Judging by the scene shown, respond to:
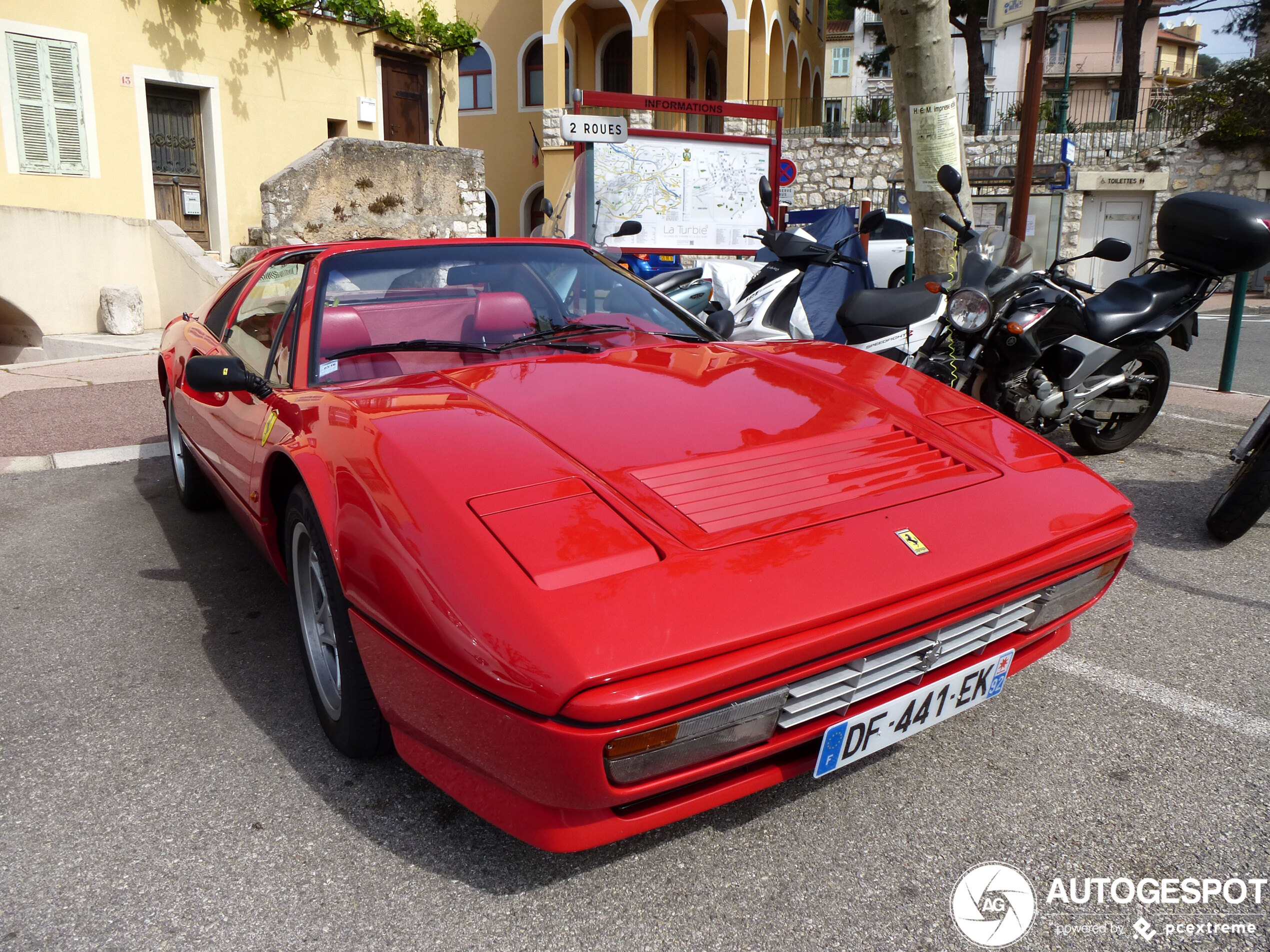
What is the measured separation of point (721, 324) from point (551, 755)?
2097mm

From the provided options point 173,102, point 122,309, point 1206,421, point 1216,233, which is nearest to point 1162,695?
Answer: point 1216,233

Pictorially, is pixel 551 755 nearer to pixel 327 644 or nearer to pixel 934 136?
pixel 327 644

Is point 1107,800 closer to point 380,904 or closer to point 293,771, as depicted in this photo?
point 380,904

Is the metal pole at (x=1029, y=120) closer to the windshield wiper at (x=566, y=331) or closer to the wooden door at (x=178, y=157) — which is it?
the windshield wiper at (x=566, y=331)

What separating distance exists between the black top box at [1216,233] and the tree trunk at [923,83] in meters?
1.92

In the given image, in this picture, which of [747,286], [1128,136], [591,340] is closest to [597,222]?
[747,286]

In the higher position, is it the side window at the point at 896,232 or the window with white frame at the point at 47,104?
the window with white frame at the point at 47,104

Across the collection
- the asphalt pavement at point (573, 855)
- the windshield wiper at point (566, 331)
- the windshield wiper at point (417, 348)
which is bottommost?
the asphalt pavement at point (573, 855)

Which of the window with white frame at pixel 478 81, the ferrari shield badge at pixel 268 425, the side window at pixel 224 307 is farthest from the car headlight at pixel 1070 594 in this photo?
the window with white frame at pixel 478 81

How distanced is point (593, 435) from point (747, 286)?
3925mm

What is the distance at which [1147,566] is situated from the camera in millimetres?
3393

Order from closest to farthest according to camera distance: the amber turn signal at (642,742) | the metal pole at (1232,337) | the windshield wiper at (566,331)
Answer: the amber turn signal at (642,742) → the windshield wiper at (566,331) → the metal pole at (1232,337)

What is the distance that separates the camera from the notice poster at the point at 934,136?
20.9 ft

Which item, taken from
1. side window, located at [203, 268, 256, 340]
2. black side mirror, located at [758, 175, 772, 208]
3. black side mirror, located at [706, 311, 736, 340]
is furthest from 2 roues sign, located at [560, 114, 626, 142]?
black side mirror, located at [706, 311, 736, 340]
